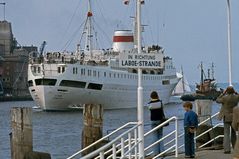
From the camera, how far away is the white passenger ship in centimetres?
8669

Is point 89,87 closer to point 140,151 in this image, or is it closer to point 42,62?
point 42,62

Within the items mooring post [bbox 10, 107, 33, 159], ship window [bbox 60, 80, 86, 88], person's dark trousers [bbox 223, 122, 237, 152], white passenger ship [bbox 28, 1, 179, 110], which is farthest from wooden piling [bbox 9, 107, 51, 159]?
ship window [bbox 60, 80, 86, 88]

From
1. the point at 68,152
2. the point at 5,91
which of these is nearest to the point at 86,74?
the point at 68,152

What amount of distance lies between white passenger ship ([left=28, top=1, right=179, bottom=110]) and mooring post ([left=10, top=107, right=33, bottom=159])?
58.6 metres

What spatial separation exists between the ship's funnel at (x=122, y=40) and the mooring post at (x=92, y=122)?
80.6 m

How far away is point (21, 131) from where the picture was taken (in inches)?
887

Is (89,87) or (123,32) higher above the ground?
(123,32)

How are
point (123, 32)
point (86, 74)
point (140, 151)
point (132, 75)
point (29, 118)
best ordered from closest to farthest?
1. point (140, 151)
2. point (29, 118)
3. point (86, 74)
4. point (132, 75)
5. point (123, 32)

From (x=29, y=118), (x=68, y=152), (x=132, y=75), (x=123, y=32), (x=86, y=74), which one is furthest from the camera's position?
(x=123, y=32)

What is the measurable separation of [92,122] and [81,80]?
208 feet

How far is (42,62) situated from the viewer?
89.9 metres

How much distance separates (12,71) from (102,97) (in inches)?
4268

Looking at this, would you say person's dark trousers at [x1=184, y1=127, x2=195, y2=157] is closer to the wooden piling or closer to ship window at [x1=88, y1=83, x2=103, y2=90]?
the wooden piling

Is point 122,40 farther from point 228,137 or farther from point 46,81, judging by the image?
point 228,137
